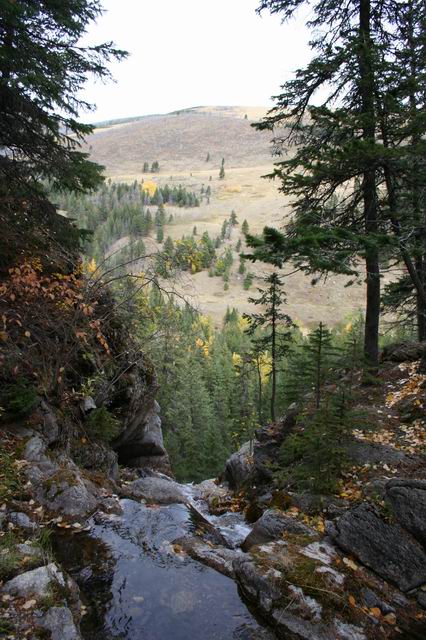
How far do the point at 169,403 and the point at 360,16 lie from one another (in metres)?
34.5

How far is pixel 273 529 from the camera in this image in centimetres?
674

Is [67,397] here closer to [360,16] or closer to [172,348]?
[360,16]

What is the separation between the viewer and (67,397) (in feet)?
31.0

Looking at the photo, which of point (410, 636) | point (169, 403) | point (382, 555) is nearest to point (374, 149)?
point (382, 555)

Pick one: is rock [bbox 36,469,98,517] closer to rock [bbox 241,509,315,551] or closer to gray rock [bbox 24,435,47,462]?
gray rock [bbox 24,435,47,462]

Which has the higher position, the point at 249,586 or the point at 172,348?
the point at 249,586

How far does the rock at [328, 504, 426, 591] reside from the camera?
5434mm

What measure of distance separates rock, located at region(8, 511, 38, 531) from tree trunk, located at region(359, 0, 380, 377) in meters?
7.27

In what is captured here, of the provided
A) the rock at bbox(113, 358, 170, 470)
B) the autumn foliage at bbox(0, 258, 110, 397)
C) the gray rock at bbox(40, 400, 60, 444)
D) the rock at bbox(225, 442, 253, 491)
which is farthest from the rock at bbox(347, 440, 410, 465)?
the rock at bbox(225, 442, 253, 491)

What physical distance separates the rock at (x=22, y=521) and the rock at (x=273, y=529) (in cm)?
343

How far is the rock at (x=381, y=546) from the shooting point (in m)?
5.43

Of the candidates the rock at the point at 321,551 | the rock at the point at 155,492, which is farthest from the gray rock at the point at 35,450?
the rock at the point at 321,551

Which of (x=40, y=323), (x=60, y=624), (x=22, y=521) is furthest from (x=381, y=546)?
(x=40, y=323)

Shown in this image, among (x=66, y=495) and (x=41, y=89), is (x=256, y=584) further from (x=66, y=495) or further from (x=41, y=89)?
(x=41, y=89)
